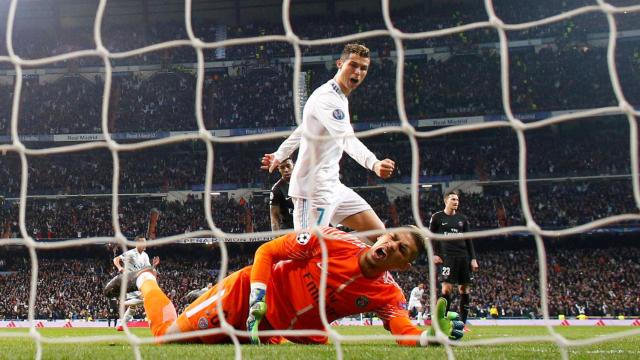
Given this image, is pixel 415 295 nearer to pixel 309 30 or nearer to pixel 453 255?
pixel 453 255

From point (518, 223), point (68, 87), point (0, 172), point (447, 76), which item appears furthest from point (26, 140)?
point (518, 223)

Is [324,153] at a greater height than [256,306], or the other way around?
[324,153]

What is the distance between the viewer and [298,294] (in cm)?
384

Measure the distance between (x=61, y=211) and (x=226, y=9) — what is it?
11.6 meters

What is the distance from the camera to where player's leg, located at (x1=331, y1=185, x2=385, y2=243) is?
4.88 m

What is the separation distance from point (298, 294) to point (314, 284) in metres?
0.13

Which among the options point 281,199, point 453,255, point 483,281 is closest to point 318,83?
point 483,281

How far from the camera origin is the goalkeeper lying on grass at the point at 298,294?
3.72 meters

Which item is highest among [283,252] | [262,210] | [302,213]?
[302,213]

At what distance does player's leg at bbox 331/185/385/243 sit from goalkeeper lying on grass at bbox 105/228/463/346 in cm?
91

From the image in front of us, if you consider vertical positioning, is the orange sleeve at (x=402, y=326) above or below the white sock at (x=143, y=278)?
below

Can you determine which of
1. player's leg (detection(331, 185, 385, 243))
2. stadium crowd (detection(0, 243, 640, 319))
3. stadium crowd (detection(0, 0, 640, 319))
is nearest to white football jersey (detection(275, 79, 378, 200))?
player's leg (detection(331, 185, 385, 243))

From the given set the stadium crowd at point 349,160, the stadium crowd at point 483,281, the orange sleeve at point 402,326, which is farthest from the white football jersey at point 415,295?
the orange sleeve at point 402,326

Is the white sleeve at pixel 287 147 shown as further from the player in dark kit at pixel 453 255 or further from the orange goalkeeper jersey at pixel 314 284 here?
the player in dark kit at pixel 453 255
